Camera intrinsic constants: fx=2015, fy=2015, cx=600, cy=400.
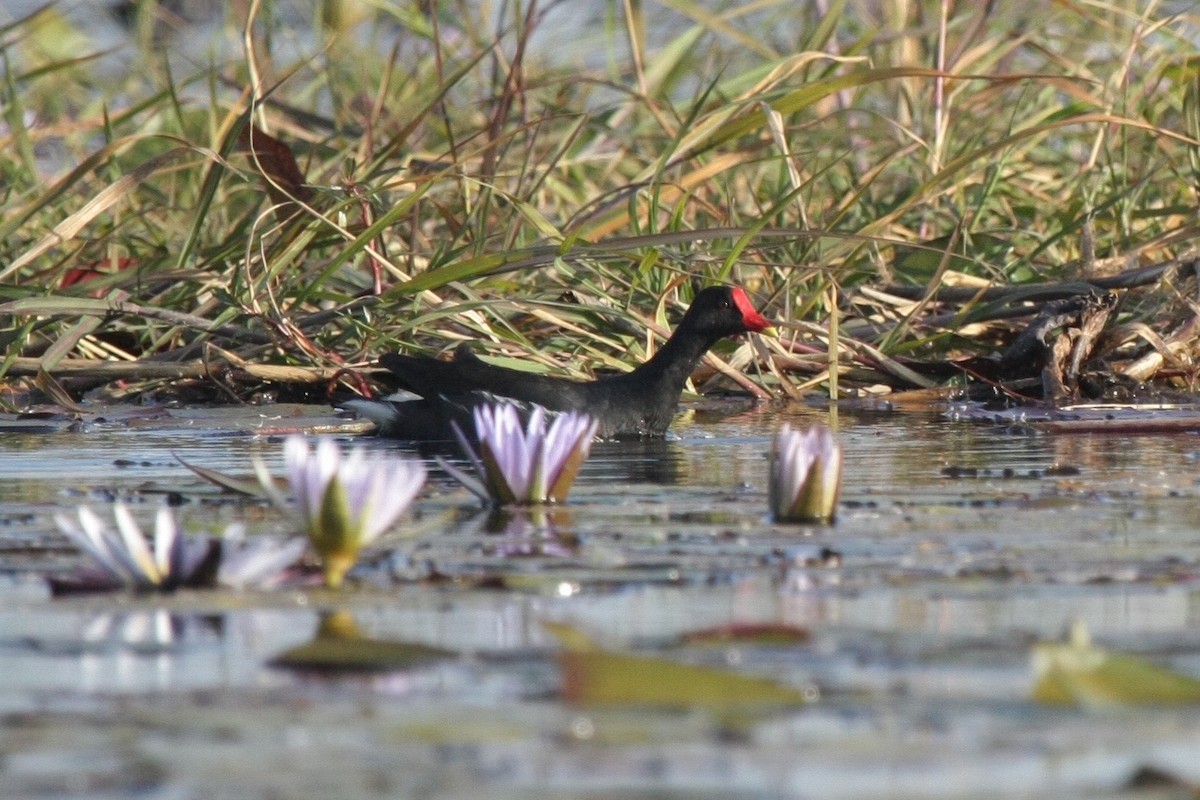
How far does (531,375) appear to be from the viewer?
218 inches

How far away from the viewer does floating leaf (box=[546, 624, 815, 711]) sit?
1.70 metres

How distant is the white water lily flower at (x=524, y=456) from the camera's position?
2961 mm

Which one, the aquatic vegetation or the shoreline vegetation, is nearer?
the aquatic vegetation

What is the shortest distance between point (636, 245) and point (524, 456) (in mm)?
2338

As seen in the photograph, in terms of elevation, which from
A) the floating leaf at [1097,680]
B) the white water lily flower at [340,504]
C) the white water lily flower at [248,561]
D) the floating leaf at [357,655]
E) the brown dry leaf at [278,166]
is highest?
the brown dry leaf at [278,166]

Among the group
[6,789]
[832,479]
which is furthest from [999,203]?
[6,789]

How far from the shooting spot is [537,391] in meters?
5.46

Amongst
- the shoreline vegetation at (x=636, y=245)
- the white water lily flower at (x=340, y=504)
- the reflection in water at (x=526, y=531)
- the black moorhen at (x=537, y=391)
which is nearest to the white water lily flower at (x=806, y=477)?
the reflection in water at (x=526, y=531)

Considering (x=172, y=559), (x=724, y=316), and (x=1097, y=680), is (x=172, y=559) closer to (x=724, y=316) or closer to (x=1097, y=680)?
(x=1097, y=680)

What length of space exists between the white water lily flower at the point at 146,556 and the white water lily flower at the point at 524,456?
0.79 metres

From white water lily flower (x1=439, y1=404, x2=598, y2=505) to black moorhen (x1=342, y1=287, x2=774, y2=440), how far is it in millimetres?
2356

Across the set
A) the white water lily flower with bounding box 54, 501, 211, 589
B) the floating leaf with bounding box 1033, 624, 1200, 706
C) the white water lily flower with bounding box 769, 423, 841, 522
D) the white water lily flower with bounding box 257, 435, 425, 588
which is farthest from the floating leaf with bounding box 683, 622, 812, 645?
the white water lily flower with bounding box 769, 423, 841, 522

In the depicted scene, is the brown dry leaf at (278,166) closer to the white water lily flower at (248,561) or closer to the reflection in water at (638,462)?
the reflection in water at (638,462)

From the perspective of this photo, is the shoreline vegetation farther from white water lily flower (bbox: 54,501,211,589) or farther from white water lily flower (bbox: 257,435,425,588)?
white water lily flower (bbox: 54,501,211,589)
